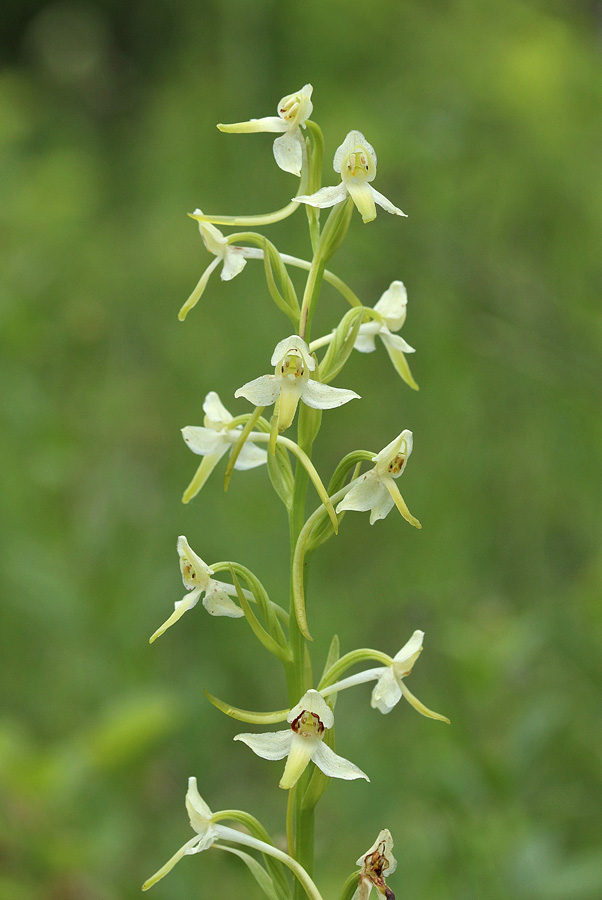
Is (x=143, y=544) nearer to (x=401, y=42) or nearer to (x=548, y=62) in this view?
(x=548, y=62)

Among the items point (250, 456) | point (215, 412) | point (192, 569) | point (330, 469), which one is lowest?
point (330, 469)

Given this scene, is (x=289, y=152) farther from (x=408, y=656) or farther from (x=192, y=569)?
(x=408, y=656)

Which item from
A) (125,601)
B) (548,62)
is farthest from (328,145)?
(125,601)

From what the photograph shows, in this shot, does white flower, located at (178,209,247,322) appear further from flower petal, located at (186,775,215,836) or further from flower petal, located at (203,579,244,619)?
flower petal, located at (186,775,215,836)

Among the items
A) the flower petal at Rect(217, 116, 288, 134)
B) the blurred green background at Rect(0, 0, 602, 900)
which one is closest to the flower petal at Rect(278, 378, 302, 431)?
the flower petal at Rect(217, 116, 288, 134)

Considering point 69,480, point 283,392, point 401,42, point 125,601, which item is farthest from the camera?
point 401,42

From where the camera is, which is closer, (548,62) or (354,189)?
(354,189)

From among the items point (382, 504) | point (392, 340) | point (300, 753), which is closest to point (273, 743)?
point (300, 753)
